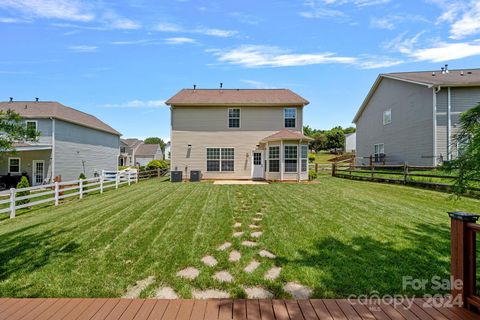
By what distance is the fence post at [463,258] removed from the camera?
8.31ft

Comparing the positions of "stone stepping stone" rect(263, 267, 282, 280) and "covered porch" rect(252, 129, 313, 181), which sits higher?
"covered porch" rect(252, 129, 313, 181)

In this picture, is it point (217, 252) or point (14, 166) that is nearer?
point (217, 252)

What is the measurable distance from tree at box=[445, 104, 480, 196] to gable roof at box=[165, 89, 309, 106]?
14.4 metres

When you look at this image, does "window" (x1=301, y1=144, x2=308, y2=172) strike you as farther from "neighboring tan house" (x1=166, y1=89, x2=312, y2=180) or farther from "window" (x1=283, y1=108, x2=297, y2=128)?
"window" (x1=283, y1=108, x2=297, y2=128)

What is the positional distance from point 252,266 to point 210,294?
89 cm

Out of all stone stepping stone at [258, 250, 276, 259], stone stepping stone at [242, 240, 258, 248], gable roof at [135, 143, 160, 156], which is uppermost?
gable roof at [135, 143, 160, 156]

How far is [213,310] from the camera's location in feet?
8.37

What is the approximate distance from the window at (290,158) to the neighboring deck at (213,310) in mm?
12558

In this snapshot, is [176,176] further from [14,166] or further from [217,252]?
[14,166]

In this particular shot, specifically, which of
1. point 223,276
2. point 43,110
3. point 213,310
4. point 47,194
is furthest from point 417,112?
point 43,110

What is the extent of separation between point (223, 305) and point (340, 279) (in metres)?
1.60

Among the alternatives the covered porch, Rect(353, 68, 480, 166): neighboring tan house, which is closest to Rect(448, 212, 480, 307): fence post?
Rect(353, 68, 480, 166): neighboring tan house

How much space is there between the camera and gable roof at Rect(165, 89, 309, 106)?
56.5 ft

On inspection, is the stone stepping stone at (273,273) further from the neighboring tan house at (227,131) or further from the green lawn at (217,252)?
the neighboring tan house at (227,131)
